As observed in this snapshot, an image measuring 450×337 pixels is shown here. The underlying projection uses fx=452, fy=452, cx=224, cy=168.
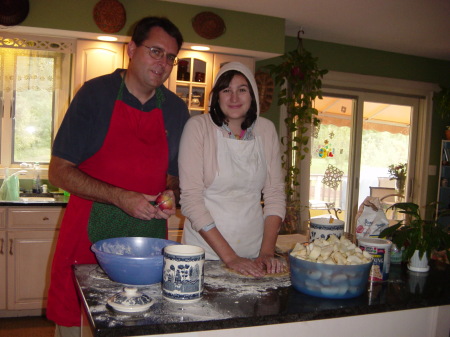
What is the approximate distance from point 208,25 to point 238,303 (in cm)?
293

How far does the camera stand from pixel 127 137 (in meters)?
1.67

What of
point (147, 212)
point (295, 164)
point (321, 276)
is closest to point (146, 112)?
point (147, 212)

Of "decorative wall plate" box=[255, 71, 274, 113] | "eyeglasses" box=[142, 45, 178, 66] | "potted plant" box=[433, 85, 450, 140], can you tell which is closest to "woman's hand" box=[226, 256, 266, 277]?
"eyeglasses" box=[142, 45, 178, 66]

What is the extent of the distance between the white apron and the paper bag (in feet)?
1.25

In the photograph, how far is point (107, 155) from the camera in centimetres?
165

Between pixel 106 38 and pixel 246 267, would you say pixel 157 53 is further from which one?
pixel 106 38

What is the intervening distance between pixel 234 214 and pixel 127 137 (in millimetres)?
496

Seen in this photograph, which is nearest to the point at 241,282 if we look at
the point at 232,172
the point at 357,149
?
the point at 232,172

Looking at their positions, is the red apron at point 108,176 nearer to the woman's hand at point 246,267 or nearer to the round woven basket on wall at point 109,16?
the woman's hand at point 246,267

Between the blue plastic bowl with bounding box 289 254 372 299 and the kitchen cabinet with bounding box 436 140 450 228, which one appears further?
the kitchen cabinet with bounding box 436 140 450 228

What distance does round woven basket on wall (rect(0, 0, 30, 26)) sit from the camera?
3244mm

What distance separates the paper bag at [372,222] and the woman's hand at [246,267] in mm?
468

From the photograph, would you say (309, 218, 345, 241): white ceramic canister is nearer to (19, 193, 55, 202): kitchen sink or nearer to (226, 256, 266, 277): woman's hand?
(226, 256, 266, 277): woman's hand

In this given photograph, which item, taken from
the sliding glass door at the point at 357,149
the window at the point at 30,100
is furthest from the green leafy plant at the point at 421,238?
the sliding glass door at the point at 357,149
